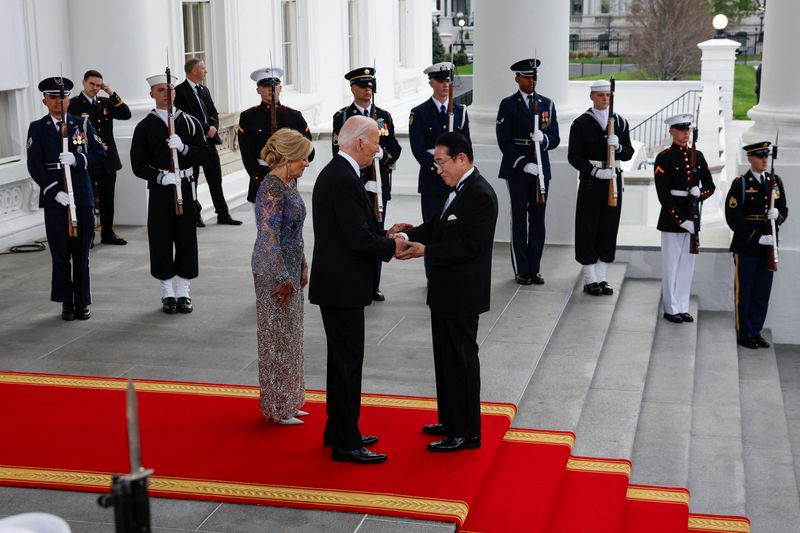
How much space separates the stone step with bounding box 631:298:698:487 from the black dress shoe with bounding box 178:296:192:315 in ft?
11.4

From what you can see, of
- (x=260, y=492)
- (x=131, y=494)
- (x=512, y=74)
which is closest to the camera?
(x=131, y=494)

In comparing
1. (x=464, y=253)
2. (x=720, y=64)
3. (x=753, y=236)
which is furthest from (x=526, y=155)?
(x=720, y=64)

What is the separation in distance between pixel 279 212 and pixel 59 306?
355 cm

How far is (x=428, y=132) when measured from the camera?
933 cm

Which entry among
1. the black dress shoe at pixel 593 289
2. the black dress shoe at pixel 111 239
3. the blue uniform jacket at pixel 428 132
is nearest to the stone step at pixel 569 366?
the black dress shoe at pixel 593 289

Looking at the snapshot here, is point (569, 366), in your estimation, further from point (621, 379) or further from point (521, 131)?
point (521, 131)

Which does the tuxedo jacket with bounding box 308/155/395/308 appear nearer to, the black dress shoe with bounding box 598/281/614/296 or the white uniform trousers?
the black dress shoe with bounding box 598/281/614/296

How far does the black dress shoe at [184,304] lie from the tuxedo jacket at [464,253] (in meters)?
3.34

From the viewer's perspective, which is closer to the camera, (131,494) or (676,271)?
(131,494)

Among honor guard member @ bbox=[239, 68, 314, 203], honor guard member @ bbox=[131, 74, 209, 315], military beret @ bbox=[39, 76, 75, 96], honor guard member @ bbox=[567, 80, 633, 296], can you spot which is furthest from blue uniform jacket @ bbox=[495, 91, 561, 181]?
military beret @ bbox=[39, 76, 75, 96]

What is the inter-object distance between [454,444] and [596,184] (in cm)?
429

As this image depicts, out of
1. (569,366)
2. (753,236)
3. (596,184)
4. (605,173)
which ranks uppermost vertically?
(605,173)

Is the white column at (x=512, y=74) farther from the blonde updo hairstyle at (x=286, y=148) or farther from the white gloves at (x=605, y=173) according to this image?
the blonde updo hairstyle at (x=286, y=148)

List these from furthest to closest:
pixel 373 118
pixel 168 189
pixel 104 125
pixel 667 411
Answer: pixel 104 125, pixel 373 118, pixel 168 189, pixel 667 411
